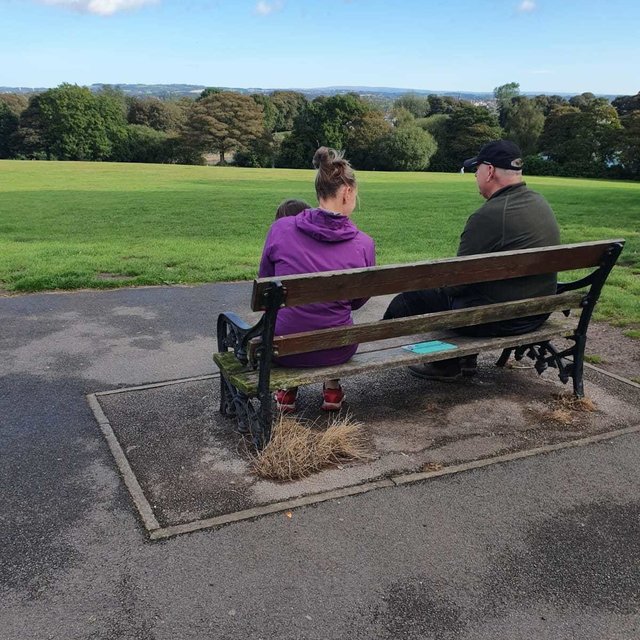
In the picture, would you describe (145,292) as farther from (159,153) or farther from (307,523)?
(159,153)

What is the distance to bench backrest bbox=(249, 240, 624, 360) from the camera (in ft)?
12.1

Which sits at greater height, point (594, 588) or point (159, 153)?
point (594, 588)

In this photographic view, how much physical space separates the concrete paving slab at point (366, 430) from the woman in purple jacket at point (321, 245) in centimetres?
67

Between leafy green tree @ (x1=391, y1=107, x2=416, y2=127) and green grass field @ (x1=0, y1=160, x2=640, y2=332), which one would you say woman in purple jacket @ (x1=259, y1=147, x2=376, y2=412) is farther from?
leafy green tree @ (x1=391, y1=107, x2=416, y2=127)

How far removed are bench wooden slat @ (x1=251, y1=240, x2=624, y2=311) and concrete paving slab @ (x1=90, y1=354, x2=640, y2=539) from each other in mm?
1006

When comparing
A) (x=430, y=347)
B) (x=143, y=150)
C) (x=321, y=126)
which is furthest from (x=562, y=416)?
(x=321, y=126)

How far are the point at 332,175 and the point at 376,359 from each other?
1190 mm

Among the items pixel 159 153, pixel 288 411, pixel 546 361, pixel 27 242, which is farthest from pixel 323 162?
pixel 159 153

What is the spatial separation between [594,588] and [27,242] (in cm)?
1271

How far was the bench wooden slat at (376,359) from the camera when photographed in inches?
157

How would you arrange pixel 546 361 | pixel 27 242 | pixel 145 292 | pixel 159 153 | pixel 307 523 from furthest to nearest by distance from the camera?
pixel 159 153, pixel 27 242, pixel 145 292, pixel 546 361, pixel 307 523

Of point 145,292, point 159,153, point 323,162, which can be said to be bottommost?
point 159,153

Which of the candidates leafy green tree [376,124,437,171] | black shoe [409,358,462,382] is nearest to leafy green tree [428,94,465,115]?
leafy green tree [376,124,437,171]

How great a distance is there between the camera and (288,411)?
184 inches
